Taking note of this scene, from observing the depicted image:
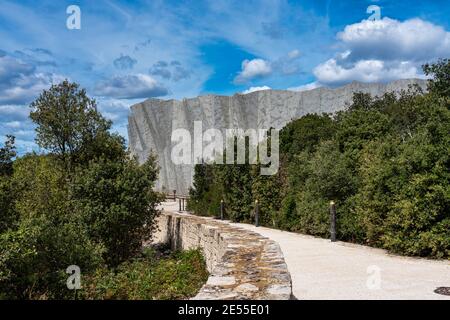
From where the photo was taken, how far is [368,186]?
10.5 meters

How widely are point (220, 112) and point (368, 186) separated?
146ft

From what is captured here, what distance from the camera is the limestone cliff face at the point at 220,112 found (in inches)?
1998

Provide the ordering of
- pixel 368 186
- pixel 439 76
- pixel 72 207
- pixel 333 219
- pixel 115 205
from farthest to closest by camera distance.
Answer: pixel 439 76, pixel 72 207, pixel 115 205, pixel 333 219, pixel 368 186

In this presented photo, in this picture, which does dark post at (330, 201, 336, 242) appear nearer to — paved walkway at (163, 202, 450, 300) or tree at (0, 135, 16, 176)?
paved walkway at (163, 202, 450, 300)

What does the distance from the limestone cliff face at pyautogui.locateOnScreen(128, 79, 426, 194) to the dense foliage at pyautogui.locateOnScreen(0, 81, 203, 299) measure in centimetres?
3032

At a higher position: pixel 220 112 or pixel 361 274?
pixel 220 112

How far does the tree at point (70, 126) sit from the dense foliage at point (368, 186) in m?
6.06

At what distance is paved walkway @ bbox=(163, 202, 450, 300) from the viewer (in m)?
5.92

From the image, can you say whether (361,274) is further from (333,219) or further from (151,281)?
(151,281)

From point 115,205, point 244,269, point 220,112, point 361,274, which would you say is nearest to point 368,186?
point 361,274

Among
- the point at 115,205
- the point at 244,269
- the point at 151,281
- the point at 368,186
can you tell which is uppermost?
the point at 368,186

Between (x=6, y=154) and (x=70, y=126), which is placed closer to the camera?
(x=6, y=154)

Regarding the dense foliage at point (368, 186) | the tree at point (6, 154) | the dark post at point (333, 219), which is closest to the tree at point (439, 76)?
the dense foliage at point (368, 186)

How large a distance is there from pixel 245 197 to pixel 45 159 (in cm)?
874
